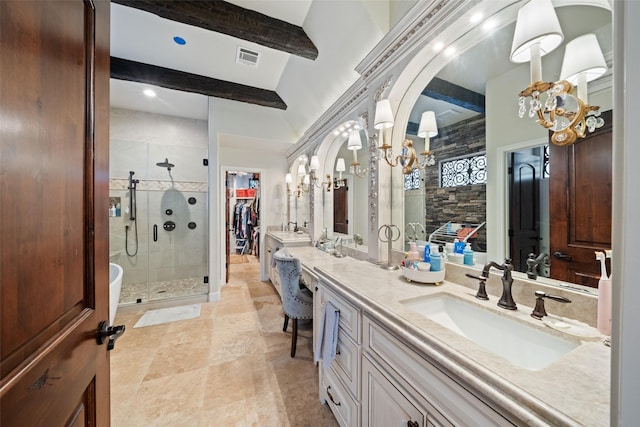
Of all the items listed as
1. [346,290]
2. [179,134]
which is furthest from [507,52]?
[179,134]

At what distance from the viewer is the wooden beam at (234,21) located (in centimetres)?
195

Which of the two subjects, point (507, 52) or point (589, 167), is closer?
point (589, 167)

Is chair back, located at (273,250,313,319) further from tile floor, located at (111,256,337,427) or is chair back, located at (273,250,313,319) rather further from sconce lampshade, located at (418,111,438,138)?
sconce lampshade, located at (418,111,438,138)

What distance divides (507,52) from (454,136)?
0.62 m

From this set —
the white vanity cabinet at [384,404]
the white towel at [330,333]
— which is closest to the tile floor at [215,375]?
the white towel at [330,333]

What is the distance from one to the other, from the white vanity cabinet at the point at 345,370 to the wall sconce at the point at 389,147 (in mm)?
1124

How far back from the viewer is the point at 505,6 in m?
1.18

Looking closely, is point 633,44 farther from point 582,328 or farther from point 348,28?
point 348,28

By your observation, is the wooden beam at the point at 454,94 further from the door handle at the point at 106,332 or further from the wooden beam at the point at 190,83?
the wooden beam at the point at 190,83

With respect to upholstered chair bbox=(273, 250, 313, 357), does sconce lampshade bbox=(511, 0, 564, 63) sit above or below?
above

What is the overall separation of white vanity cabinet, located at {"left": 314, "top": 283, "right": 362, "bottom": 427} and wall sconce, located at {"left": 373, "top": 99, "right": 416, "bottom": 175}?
1124mm

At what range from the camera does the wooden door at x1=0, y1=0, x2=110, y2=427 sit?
41 cm

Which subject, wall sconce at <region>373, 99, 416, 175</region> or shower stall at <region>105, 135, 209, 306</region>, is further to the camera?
shower stall at <region>105, 135, 209, 306</region>

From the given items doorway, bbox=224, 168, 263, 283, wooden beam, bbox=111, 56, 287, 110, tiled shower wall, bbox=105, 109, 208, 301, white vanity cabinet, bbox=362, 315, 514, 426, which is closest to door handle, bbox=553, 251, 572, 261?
white vanity cabinet, bbox=362, 315, 514, 426
